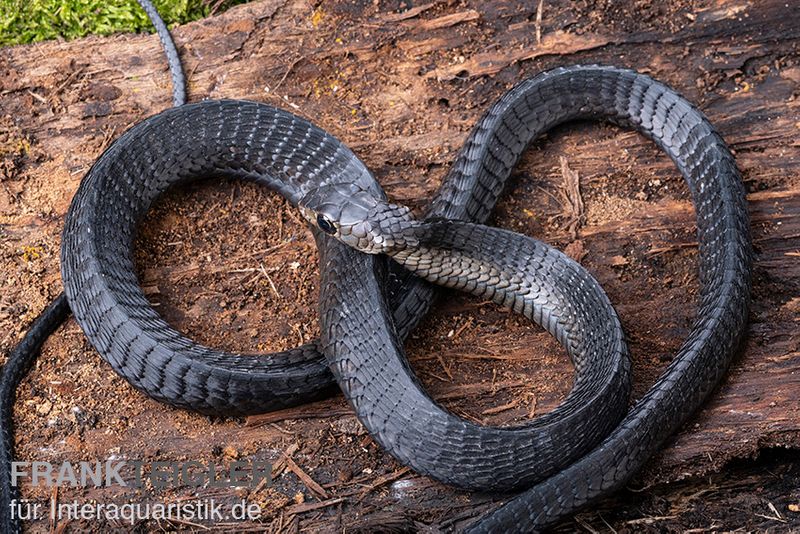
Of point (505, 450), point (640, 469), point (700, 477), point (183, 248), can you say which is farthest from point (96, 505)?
point (700, 477)

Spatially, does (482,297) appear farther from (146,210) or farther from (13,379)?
(13,379)

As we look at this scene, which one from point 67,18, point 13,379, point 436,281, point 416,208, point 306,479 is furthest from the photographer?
point 67,18

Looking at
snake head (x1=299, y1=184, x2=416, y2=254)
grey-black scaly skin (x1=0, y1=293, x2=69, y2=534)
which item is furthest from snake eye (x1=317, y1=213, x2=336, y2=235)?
grey-black scaly skin (x1=0, y1=293, x2=69, y2=534)

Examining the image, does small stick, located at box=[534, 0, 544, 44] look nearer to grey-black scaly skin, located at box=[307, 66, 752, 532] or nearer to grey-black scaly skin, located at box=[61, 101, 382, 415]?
grey-black scaly skin, located at box=[307, 66, 752, 532]

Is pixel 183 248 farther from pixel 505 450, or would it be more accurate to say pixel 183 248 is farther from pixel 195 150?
pixel 505 450

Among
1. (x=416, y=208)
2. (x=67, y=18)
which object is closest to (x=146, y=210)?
(x=416, y=208)

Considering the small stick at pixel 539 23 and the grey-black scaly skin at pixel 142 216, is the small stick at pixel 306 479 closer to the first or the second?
the grey-black scaly skin at pixel 142 216
